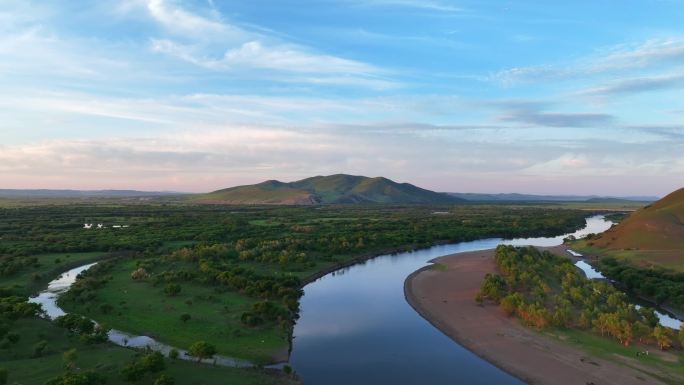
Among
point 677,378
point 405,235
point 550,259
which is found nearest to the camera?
point 677,378

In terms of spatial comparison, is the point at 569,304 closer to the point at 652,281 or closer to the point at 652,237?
the point at 652,281

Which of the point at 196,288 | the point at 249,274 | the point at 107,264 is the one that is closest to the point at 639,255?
the point at 249,274

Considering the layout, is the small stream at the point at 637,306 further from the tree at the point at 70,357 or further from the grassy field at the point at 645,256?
the tree at the point at 70,357

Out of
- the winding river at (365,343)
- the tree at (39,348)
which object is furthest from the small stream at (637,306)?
the tree at (39,348)

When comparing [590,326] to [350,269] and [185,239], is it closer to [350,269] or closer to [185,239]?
[350,269]

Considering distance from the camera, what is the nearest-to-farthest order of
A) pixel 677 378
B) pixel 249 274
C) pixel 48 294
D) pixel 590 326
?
pixel 677 378
pixel 590 326
pixel 48 294
pixel 249 274

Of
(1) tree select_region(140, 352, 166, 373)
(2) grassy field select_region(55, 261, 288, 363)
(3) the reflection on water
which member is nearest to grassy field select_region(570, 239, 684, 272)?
(3) the reflection on water

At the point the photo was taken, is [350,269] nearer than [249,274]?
No
